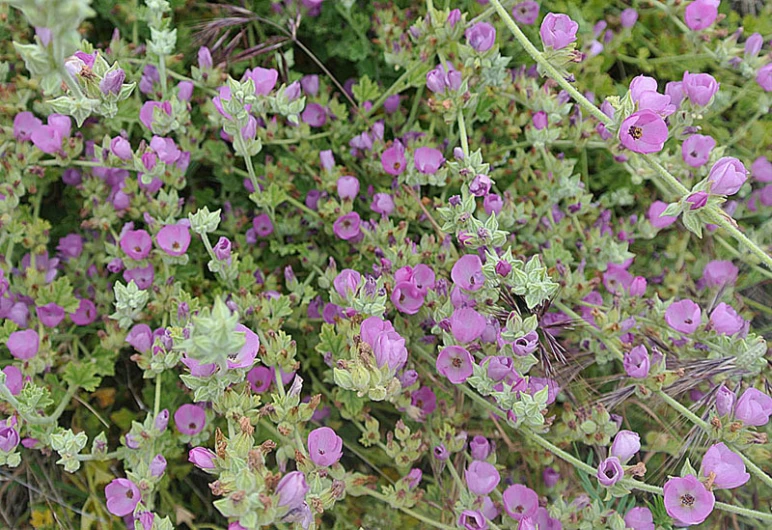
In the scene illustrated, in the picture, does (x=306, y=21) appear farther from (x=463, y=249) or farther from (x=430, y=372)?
(x=430, y=372)

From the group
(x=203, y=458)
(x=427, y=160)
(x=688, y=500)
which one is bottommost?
(x=688, y=500)

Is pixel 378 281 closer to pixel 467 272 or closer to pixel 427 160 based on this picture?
pixel 467 272

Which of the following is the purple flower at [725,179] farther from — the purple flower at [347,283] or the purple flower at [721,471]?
the purple flower at [347,283]

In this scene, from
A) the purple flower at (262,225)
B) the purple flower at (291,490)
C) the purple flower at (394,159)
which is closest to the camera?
the purple flower at (291,490)

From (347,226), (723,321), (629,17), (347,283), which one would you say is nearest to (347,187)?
(347,226)

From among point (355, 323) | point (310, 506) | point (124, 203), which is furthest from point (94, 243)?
point (310, 506)

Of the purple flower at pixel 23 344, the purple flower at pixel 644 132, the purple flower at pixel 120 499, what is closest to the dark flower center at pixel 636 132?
the purple flower at pixel 644 132

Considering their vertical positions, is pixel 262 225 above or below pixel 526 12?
below
